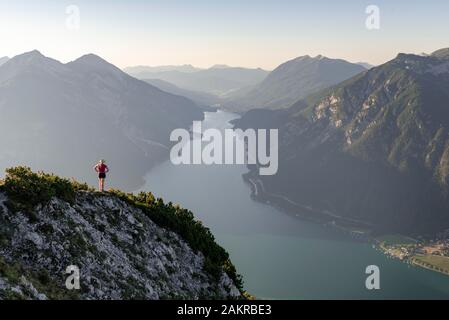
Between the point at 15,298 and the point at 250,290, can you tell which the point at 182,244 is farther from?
the point at 250,290

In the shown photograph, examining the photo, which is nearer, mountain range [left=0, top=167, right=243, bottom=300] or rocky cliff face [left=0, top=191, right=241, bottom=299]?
rocky cliff face [left=0, top=191, right=241, bottom=299]

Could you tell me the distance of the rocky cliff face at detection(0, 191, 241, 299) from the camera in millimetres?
22094

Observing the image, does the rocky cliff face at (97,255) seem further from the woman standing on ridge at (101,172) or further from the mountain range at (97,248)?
the woman standing on ridge at (101,172)

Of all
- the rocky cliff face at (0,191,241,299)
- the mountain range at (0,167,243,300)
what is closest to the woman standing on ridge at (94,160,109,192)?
the mountain range at (0,167,243,300)

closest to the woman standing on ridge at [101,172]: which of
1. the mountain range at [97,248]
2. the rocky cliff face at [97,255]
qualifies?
the mountain range at [97,248]

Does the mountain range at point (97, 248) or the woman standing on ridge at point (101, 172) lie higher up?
the woman standing on ridge at point (101, 172)

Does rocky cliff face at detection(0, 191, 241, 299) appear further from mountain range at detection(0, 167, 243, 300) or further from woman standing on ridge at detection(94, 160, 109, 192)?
woman standing on ridge at detection(94, 160, 109, 192)

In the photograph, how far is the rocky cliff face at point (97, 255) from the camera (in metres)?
22.1

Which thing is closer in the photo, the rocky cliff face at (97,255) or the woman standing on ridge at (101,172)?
Result: the rocky cliff face at (97,255)

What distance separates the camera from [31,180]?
88.0 feet

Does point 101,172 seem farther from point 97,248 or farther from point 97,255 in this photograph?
point 97,255

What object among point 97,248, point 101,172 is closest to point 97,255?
point 97,248

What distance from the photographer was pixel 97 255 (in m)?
26.5
